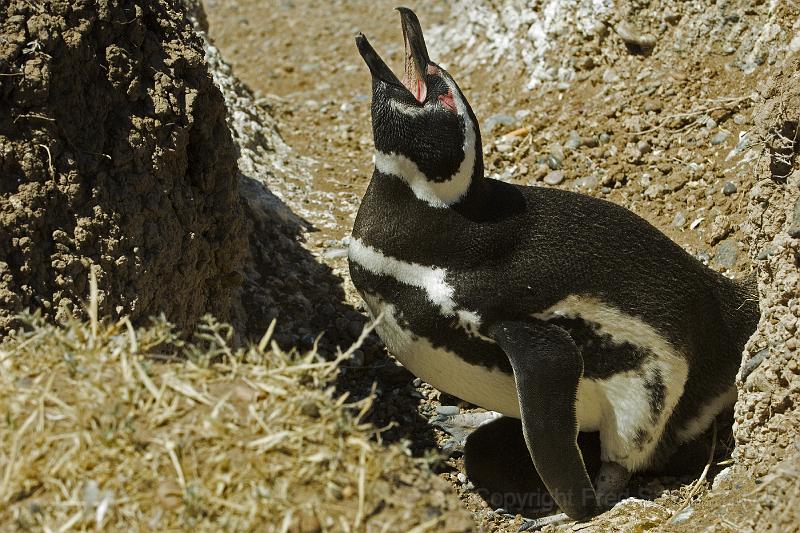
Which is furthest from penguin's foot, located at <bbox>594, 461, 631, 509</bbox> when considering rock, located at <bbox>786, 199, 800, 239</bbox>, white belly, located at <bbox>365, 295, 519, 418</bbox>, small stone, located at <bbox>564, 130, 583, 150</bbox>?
small stone, located at <bbox>564, 130, 583, 150</bbox>

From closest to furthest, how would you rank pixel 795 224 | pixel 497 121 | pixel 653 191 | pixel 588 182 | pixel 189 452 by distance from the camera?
pixel 189 452, pixel 795 224, pixel 653 191, pixel 588 182, pixel 497 121

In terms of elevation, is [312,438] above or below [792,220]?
below

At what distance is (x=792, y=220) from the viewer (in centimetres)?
321

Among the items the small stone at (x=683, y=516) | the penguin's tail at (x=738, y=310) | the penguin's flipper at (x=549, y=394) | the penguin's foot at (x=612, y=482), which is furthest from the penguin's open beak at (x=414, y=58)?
the small stone at (x=683, y=516)

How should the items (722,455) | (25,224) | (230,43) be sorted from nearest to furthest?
(25,224) → (722,455) → (230,43)

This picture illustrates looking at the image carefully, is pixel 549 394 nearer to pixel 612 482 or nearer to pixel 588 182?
pixel 612 482

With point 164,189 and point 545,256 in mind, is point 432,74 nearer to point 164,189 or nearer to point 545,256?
point 545,256

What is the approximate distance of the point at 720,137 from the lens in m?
5.18

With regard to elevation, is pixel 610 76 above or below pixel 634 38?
below

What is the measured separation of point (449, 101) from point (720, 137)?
2.17 m

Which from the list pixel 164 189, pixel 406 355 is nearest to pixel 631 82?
pixel 406 355

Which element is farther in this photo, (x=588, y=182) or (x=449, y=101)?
(x=588, y=182)

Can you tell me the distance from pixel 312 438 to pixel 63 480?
1.62ft

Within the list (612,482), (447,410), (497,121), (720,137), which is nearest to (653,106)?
(720,137)
